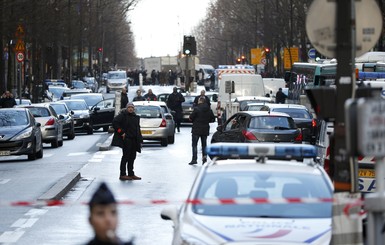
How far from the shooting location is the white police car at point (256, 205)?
36.8 ft

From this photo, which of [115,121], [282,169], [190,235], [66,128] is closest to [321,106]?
[282,169]

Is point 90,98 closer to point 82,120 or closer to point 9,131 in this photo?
point 82,120

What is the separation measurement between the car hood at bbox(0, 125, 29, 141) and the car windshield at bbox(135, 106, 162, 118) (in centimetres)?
827

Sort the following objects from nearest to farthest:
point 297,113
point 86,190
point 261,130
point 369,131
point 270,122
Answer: point 369,131
point 86,190
point 261,130
point 270,122
point 297,113

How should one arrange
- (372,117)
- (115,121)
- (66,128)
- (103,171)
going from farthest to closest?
1. (66,128)
2. (103,171)
3. (115,121)
4. (372,117)

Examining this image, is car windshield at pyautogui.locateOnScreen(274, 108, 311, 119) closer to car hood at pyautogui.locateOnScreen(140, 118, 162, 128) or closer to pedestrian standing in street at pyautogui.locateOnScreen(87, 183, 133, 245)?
car hood at pyautogui.locateOnScreen(140, 118, 162, 128)

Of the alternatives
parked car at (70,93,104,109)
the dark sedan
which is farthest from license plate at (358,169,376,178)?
parked car at (70,93,104,109)

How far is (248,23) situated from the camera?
110 meters

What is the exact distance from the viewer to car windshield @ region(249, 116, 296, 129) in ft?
99.8

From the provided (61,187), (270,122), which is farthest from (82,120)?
(61,187)

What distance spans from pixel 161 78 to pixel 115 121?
106542mm

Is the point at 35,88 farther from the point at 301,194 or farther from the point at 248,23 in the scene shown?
the point at 301,194

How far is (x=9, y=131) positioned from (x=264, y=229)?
23.6 m

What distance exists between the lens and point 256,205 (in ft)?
38.9
